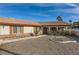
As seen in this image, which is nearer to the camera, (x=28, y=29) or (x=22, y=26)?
(x=22, y=26)

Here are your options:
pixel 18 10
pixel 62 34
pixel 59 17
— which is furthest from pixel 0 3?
pixel 62 34

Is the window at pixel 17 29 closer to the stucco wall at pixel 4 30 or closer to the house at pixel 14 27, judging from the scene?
the house at pixel 14 27

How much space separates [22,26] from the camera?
24.0 m

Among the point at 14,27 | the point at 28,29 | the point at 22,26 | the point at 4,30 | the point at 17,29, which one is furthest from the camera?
the point at 28,29

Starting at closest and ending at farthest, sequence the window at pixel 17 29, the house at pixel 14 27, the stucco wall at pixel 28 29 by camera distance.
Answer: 1. the house at pixel 14 27
2. the window at pixel 17 29
3. the stucco wall at pixel 28 29

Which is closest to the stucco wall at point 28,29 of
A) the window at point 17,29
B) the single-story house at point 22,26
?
the single-story house at point 22,26

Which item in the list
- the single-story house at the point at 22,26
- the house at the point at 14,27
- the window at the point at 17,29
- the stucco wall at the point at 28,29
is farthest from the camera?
the stucco wall at the point at 28,29

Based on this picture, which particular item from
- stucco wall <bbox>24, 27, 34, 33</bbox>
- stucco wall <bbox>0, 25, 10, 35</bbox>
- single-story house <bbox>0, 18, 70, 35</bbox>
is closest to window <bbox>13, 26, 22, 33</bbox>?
single-story house <bbox>0, 18, 70, 35</bbox>

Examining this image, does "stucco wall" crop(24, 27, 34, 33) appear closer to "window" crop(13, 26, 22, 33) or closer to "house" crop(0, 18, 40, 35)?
"house" crop(0, 18, 40, 35)

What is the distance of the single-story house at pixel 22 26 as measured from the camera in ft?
65.6

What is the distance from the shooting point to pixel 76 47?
15492 mm

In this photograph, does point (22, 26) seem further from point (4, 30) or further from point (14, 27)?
point (4, 30)

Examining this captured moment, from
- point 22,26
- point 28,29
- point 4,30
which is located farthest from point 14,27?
point 28,29
